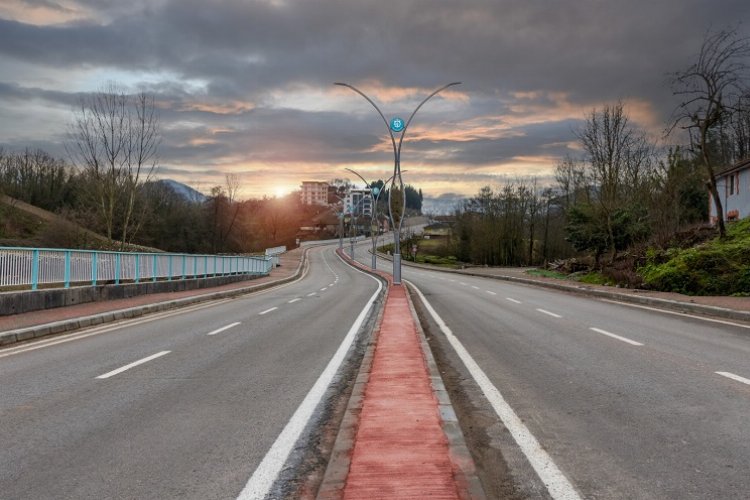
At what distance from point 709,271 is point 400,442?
20.7 metres

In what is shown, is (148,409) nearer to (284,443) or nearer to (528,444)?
(284,443)

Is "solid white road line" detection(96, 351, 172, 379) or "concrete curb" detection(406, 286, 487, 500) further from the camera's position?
"solid white road line" detection(96, 351, 172, 379)

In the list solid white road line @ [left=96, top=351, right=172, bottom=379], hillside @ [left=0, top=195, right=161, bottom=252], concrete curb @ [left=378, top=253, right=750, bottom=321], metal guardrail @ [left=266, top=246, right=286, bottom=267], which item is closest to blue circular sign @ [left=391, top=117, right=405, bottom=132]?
concrete curb @ [left=378, top=253, right=750, bottom=321]

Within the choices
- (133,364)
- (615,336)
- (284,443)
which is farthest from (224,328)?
(284,443)

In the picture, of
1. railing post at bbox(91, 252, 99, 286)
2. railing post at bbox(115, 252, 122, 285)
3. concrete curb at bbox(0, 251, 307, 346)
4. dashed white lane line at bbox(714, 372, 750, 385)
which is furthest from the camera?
railing post at bbox(115, 252, 122, 285)

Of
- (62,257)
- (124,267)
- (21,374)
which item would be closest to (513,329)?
(21,374)

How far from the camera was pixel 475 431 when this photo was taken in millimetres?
5336

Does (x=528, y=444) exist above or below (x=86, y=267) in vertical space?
below

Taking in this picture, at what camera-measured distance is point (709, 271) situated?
21734 mm

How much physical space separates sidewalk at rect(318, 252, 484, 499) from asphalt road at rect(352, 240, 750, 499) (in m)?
0.27

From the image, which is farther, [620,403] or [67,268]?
[67,268]

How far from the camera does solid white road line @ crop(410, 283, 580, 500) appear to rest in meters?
3.93

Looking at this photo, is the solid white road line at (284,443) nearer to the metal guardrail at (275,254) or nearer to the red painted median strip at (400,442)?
the red painted median strip at (400,442)

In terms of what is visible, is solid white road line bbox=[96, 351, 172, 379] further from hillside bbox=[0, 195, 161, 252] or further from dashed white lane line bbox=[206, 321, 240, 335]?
hillside bbox=[0, 195, 161, 252]
